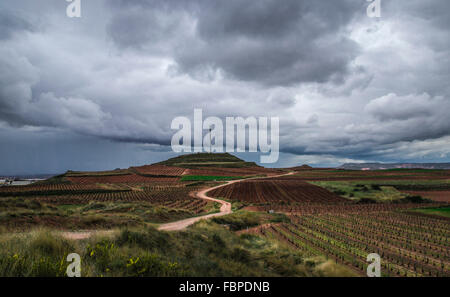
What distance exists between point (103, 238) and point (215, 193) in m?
Answer: 52.2

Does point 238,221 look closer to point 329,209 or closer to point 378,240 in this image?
point 378,240

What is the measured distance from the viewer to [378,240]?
68.3 ft

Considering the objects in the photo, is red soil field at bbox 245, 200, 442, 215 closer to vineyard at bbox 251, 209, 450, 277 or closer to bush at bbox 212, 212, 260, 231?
vineyard at bbox 251, 209, 450, 277

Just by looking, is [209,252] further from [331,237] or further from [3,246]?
[331,237]

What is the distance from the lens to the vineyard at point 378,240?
15070 millimetres

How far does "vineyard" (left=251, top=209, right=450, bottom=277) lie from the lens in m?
15.1

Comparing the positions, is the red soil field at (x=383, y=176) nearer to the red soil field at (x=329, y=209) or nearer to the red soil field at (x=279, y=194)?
the red soil field at (x=279, y=194)

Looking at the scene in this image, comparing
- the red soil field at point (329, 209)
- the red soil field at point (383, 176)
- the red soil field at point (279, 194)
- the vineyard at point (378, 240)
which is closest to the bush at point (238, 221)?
the vineyard at point (378, 240)

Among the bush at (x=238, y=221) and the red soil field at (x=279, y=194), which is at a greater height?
the bush at (x=238, y=221)

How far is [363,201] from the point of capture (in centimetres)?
5119

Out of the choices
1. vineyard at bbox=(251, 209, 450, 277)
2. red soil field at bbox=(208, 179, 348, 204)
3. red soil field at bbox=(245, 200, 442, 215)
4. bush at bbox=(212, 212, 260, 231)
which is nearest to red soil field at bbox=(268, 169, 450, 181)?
red soil field at bbox=(208, 179, 348, 204)

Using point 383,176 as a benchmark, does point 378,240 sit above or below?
above

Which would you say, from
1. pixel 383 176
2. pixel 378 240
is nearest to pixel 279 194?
pixel 378 240

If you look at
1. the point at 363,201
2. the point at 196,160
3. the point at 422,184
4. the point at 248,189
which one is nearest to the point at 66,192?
the point at 248,189
